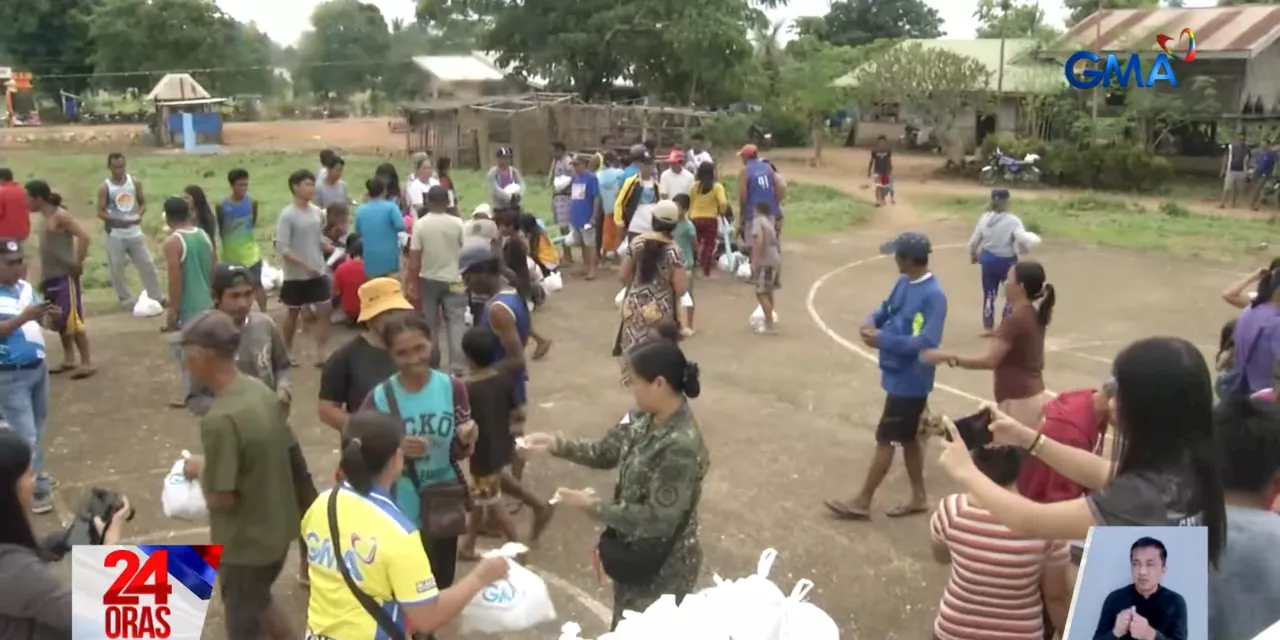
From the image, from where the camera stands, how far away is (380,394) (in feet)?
15.5

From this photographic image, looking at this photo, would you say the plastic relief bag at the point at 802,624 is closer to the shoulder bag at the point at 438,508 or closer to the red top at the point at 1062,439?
the red top at the point at 1062,439

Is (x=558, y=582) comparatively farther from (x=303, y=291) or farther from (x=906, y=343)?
(x=303, y=291)

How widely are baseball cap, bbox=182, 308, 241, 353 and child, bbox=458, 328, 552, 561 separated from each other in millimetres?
1549

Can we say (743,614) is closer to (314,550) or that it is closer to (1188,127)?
(314,550)

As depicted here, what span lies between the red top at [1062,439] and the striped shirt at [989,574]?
21.0 inches

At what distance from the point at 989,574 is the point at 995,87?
109ft

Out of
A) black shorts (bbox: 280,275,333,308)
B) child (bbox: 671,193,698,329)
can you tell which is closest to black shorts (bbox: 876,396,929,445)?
black shorts (bbox: 280,275,333,308)

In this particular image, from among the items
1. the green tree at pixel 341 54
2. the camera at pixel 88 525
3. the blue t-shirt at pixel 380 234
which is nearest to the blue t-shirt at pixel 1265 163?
the blue t-shirt at pixel 380 234

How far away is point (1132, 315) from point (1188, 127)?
20.1 meters

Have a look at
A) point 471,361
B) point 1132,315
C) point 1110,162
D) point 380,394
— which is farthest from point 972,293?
point 1110,162

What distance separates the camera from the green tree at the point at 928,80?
98.4 feet

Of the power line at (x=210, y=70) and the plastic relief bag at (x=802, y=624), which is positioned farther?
the power line at (x=210, y=70)

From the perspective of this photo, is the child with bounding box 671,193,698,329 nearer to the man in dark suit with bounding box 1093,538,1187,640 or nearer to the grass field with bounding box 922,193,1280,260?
the grass field with bounding box 922,193,1280,260

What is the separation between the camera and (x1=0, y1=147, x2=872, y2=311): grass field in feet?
56.8
